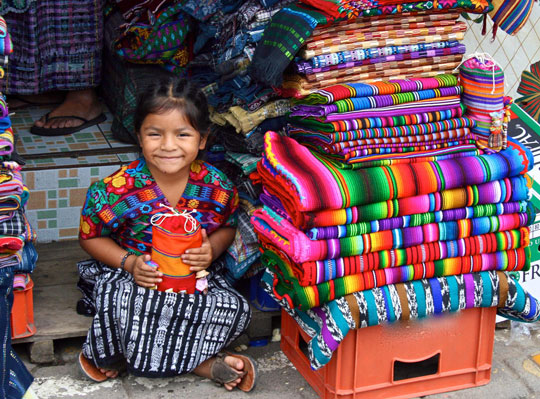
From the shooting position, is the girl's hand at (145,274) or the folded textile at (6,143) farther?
the girl's hand at (145,274)

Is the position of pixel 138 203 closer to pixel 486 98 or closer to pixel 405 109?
pixel 405 109

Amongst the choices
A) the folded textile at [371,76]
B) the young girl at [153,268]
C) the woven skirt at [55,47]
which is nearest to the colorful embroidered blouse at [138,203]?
the young girl at [153,268]

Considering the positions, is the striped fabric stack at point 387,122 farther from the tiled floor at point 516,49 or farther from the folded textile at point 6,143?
the folded textile at point 6,143

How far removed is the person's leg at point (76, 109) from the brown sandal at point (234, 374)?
6.90ft

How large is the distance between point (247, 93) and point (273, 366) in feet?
3.71

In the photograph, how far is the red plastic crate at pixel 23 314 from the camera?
3189 millimetres

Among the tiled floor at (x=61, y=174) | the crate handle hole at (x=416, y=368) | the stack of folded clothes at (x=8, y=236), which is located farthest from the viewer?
the tiled floor at (x=61, y=174)

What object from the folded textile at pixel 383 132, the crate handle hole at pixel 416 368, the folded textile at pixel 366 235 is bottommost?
the crate handle hole at pixel 416 368

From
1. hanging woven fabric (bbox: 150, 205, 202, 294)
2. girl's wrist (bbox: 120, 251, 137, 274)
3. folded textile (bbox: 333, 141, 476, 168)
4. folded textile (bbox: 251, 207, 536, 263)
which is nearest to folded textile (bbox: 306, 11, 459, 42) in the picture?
folded textile (bbox: 333, 141, 476, 168)

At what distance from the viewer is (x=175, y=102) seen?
3.17 metres

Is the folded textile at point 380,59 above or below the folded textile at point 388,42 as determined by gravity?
below

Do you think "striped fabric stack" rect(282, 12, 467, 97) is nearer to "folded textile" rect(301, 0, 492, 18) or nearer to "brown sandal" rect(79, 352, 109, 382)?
"folded textile" rect(301, 0, 492, 18)

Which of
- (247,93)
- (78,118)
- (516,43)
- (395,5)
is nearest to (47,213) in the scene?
(78,118)

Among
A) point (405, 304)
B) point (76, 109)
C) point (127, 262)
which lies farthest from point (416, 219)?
point (76, 109)
